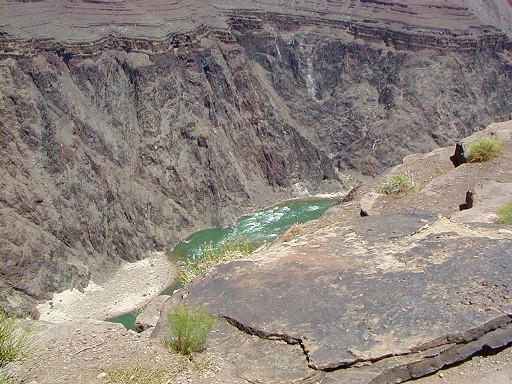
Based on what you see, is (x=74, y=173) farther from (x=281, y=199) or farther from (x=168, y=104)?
(x=281, y=199)

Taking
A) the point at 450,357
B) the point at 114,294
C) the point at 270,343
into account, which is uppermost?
the point at 450,357

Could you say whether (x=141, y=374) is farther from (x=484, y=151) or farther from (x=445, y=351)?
(x=484, y=151)

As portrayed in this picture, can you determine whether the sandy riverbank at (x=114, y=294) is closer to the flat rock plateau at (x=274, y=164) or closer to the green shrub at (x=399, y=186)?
the flat rock plateau at (x=274, y=164)

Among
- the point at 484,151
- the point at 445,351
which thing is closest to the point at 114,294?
the point at 484,151

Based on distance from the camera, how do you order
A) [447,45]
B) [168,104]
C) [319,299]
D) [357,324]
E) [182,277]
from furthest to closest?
[447,45], [168,104], [182,277], [319,299], [357,324]

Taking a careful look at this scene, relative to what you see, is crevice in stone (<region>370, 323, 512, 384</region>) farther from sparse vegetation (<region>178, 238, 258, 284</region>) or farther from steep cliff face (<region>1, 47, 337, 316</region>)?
steep cliff face (<region>1, 47, 337, 316</region>)

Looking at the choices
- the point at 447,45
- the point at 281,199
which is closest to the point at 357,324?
the point at 281,199

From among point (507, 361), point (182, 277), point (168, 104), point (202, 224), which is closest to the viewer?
point (507, 361)
